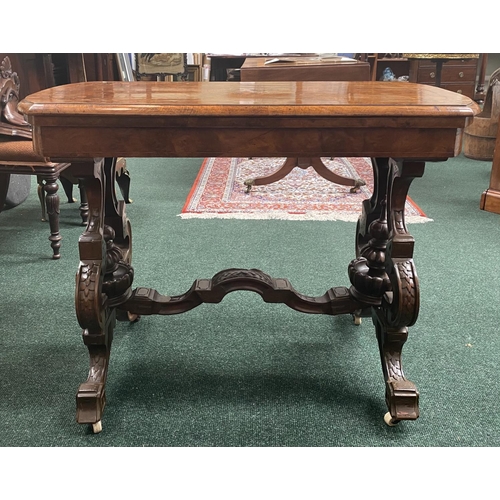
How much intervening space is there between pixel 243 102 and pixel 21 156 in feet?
5.49

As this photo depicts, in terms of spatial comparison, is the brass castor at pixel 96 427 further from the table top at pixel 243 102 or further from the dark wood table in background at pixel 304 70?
the dark wood table in background at pixel 304 70

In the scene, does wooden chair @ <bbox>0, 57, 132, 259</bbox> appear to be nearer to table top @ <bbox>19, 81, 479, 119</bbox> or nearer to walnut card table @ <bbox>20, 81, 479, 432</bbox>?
walnut card table @ <bbox>20, 81, 479, 432</bbox>

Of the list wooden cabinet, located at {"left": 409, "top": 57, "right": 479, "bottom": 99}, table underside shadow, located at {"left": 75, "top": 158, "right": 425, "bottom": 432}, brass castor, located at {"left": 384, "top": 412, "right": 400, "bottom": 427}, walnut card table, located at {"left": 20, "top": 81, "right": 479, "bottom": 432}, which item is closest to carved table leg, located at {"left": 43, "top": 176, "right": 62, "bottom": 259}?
table underside shadow, located at {"left": 75, "top": 158, "right": 425, "bottom": 432}

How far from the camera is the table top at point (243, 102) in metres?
1.17

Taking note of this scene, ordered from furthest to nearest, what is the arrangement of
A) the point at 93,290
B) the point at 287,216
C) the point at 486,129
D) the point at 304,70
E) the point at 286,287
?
the point at 486,129, the point at 304,70, the point at 287,216, the point at 286,287, the point at 93,290

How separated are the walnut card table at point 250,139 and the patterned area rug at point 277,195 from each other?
156cm

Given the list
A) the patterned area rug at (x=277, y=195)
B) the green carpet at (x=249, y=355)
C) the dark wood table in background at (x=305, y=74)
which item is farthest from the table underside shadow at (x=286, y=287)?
the dark wood table in background at (x=305, y=74)

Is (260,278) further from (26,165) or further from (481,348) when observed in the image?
(26,165)

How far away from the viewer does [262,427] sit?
4.78 ft

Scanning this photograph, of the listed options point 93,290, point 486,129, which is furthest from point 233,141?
point 486,129

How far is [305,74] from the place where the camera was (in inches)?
136

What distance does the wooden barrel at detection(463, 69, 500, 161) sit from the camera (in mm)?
4090

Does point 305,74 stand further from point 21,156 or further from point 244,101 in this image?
point 244,101

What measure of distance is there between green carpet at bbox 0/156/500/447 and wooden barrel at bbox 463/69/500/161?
1638 mm
